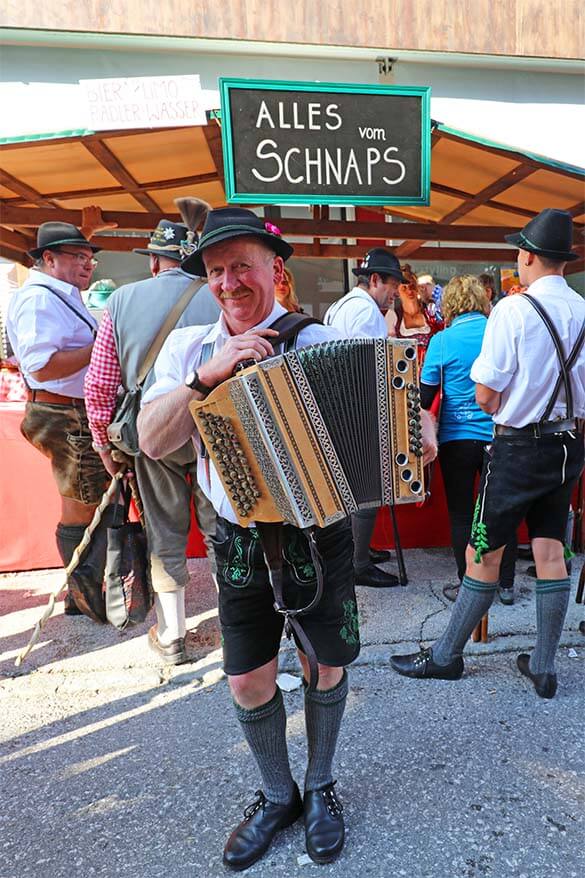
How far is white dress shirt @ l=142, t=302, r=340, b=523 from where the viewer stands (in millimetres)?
1776

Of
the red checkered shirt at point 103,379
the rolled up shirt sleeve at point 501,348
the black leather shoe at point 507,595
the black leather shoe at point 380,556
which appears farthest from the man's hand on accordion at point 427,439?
the black leather shoe at point 380,556

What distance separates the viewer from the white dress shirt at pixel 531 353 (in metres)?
2.48

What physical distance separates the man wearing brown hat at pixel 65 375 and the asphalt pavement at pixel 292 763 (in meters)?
0.52

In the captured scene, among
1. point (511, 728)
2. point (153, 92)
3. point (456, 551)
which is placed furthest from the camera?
point (153, 92)

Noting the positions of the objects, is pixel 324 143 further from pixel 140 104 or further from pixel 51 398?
pixel 51 398

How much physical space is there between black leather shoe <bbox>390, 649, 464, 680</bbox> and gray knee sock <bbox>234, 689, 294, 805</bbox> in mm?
1052

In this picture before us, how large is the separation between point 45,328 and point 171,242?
813 millimetres

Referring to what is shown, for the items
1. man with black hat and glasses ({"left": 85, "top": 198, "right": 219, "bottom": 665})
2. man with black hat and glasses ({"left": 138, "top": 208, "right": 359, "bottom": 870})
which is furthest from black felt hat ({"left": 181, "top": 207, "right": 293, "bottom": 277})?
man with black hat and glasses ({"left": 85, "top": 198, "right": 219, "bottom": 665})

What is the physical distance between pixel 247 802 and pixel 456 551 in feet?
6.38

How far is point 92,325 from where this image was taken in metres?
3.33

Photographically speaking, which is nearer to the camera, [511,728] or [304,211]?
[511,728]

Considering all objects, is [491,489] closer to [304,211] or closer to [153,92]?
[153,92]

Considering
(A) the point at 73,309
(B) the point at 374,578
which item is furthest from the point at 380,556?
(A) the point at 73,309

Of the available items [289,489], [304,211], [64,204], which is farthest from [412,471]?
[304,211]
